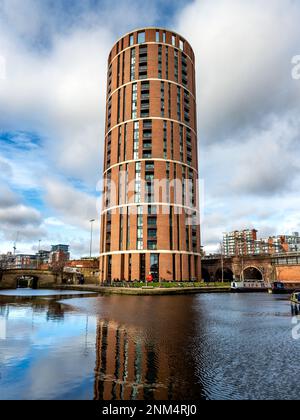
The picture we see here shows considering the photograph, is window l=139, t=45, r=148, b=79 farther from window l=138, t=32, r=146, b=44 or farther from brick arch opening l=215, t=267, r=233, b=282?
brick arch opening l=215, t=267, r=233, b=282

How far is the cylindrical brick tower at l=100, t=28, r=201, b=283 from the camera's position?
70688mm

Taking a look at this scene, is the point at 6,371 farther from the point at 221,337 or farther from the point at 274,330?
the point at 274,330

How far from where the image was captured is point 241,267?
3590 inches

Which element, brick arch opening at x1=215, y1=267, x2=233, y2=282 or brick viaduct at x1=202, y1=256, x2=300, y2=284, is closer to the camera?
brick viaduct at x1=202, y1=256, x2=300, y2=284

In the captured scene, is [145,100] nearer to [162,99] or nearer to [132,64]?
[162,99]

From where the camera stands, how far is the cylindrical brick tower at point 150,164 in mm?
70688

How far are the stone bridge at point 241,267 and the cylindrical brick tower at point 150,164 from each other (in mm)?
18264

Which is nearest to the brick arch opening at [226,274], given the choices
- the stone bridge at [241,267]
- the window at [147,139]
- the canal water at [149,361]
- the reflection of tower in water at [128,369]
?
the stone bridge at [241,267]

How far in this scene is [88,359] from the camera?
1112 centimetres

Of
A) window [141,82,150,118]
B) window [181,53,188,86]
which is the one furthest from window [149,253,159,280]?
window [181,53,188,86]

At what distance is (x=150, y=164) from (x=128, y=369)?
66133 millimetres

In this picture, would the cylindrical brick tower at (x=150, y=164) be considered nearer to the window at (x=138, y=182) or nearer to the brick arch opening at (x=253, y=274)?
the window at (x=138, y=182)

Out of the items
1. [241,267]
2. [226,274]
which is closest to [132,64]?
[241,267]

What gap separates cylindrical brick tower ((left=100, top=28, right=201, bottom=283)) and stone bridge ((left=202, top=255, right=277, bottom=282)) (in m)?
18.3
